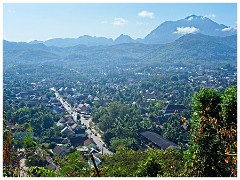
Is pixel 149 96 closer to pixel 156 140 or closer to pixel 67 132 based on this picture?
pixel 67 132

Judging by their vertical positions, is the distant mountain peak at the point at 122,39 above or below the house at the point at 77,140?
above

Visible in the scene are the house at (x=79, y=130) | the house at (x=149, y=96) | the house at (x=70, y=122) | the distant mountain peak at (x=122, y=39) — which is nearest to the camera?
the house at (x=79, y=130)

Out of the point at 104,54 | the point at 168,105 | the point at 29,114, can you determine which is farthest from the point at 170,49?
the point at 29,114

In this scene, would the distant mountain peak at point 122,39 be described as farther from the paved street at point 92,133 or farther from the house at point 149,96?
the paved street at point 92,133

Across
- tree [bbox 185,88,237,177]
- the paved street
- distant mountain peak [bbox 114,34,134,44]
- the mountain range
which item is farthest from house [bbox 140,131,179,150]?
distant mountain peak [bbox 114,34,134,44]

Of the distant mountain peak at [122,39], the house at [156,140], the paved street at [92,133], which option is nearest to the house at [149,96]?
the paved street at [92,133]

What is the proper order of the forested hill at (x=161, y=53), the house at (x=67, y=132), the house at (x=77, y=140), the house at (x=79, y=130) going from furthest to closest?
1. the forested hill at (x=161, y=53)
2. the house at (x=79, y=130)
3. the house at (x=67, y=132)
4. the house at (x=77, y=140)

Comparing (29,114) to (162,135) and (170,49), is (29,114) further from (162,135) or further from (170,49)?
(170,49)

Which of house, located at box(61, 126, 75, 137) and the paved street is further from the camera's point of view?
house, located at box(61, 126, 75, 137)

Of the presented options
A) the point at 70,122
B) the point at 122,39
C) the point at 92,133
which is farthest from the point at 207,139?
the point at 122,39

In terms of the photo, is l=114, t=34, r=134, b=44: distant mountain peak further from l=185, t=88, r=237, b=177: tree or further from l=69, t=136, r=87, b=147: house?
l=185, t=88, r=237, b=177: tree
